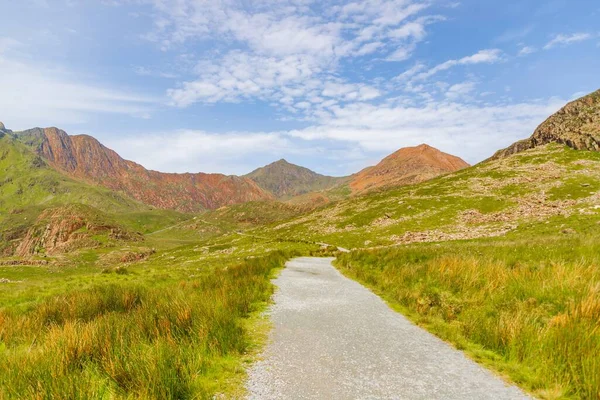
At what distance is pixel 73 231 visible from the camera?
15200 cm

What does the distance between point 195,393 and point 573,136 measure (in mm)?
103923

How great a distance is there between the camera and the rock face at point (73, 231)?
14038 centimetres

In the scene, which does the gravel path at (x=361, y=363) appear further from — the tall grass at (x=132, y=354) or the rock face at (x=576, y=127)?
the rock face at (x=576, y=127)

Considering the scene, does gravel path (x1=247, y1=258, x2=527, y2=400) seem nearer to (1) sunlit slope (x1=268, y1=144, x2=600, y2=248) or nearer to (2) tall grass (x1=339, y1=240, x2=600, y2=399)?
(2) tall grass (x1=339, y1=240, x2=600, y2=399)

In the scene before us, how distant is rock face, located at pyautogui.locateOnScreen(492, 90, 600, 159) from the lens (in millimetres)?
76244

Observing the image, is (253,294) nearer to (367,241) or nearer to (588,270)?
(588,270)

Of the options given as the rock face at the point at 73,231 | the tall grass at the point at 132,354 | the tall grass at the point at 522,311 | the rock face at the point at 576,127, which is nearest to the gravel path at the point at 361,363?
the tall grass at the point at 522,311

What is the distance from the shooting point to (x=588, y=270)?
10398 millimetres

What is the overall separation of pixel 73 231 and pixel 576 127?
190679 mm

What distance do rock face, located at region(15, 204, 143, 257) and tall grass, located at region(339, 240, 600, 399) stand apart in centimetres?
15220

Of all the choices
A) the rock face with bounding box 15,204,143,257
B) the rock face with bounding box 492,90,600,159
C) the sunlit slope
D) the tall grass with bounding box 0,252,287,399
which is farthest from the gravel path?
the rock face with bounding box 15,204,143,257

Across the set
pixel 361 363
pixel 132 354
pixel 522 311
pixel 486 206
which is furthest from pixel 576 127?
pixel 132 354

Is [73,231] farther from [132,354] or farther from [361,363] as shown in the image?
[361,363]

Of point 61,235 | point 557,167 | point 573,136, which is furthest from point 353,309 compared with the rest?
point 61,235
